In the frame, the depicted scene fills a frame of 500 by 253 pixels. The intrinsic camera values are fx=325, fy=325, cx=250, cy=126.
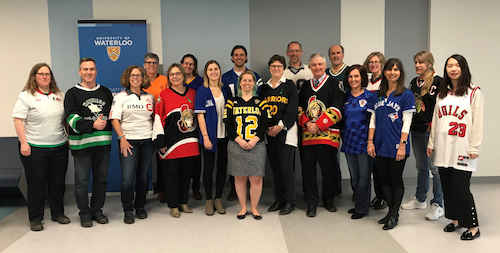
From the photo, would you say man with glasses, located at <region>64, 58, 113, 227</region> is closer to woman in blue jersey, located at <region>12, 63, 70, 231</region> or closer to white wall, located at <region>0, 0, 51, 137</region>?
woman in blue jersey, located at <region>12, 63, 70, 231</region>

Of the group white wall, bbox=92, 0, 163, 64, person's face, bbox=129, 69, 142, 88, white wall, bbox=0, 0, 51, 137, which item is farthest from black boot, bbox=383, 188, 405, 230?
white wall, bbox=0, 0, 51, 137

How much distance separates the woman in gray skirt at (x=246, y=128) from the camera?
9.95 ft

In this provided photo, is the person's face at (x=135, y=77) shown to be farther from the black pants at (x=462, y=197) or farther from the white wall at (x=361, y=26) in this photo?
the black pants at (x=462, y=197)

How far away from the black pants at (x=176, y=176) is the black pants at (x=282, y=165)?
83cm

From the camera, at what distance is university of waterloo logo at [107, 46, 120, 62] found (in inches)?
161

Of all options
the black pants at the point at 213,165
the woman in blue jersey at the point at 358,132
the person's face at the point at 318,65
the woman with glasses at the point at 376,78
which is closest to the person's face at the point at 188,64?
the black pants at the point at 213,165

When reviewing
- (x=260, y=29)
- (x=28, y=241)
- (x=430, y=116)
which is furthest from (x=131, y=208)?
(x=430, y=116)

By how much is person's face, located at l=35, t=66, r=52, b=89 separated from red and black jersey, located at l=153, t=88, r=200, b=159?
0.98 meters

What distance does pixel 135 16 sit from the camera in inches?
167

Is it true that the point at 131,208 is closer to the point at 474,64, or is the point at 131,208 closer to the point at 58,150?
the point at 58,150

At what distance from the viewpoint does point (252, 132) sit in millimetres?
3047

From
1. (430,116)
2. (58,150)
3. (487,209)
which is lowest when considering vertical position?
(487,209)

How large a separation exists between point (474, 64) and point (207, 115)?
12.2ft

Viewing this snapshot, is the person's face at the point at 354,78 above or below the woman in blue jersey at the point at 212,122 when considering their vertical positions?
above
